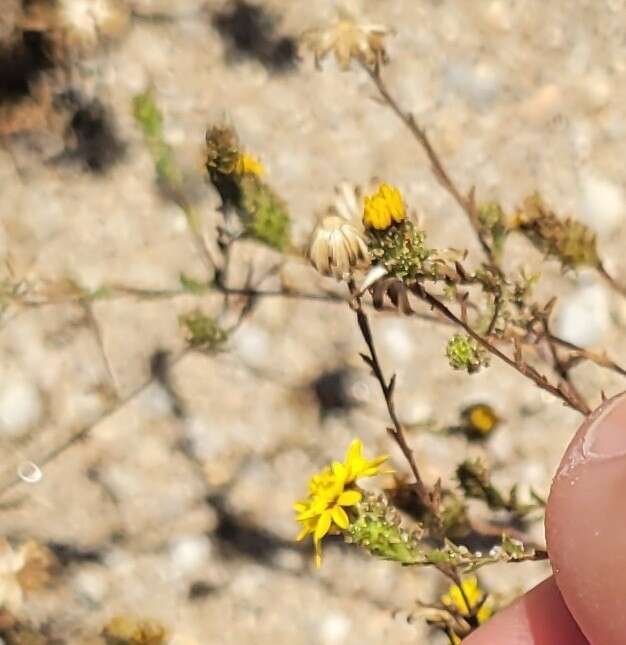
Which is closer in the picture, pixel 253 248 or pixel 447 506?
pixel 447 506

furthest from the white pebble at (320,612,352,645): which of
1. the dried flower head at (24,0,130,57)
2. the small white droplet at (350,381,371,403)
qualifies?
the dried flower head at (24,0,130,57)

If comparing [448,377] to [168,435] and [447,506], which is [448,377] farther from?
[168,435]

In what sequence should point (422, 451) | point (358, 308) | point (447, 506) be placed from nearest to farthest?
point (358, 308) < point (447, 506) < point (422, 451)

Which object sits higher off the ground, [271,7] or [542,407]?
[271,7]

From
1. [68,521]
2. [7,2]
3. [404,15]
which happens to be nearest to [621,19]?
[404,15]

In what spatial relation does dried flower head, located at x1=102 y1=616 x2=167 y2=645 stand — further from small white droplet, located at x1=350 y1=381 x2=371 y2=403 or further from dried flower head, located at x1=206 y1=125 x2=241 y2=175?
dried flower head, located at x1=206 y1=125 x2=241 y2=175

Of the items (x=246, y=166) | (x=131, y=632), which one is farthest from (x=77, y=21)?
(x=131, y=632)
